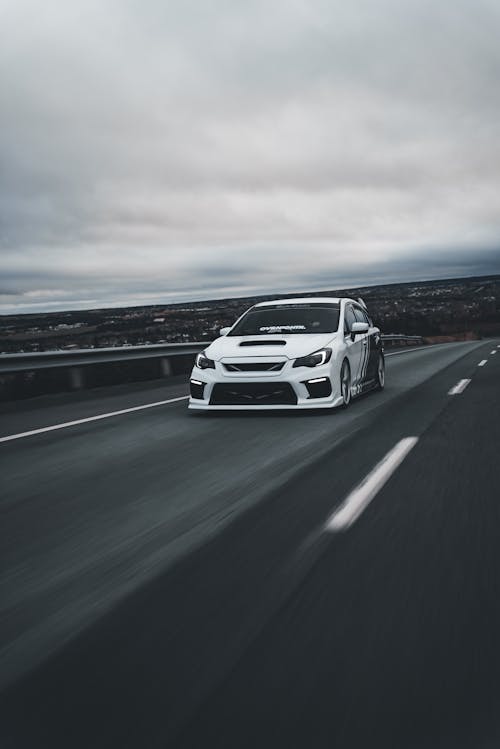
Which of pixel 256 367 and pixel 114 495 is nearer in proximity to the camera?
pixel 114 495

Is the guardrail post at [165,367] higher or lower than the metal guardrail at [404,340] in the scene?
higher

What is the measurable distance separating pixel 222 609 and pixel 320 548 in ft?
3.34

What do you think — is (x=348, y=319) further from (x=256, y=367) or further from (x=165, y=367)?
(x=165, y=367)

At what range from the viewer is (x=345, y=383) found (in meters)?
10.7

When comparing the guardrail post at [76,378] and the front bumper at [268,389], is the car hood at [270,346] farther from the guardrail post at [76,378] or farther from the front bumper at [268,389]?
the guardrail post at [76,378]

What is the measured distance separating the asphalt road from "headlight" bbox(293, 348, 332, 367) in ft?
9.21

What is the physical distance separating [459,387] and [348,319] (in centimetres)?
305

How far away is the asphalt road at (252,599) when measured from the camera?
2.37 meters

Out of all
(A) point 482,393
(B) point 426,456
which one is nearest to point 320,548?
(B) point 426,456

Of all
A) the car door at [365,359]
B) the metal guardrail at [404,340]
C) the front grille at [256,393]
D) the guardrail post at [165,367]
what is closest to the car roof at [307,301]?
the car door at [365,359]

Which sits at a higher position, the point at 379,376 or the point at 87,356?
the point at 87,356

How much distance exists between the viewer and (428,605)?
3.28m

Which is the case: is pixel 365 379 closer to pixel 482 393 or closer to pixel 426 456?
pixel 482 393

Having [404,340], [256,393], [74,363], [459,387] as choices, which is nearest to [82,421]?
[256,393]
